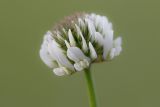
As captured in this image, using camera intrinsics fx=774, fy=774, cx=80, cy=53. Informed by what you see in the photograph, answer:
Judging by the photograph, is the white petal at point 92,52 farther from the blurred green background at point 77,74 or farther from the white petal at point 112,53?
the blurred green background at point 77,74

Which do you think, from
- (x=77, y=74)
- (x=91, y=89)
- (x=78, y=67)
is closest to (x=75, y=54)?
(x=78, y=67)

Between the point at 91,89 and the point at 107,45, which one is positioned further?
the point at 107,45

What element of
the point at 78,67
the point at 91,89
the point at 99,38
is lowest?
the point at 91,89

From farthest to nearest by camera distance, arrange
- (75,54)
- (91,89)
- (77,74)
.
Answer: (77,74) < (75,54) < (91,89)

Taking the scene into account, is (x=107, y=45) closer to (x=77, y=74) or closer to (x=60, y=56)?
(x=60, y=56)

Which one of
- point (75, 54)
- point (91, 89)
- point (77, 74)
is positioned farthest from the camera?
point (77, 74)

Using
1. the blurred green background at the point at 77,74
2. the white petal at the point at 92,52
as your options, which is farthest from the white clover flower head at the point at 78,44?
the blurred green background at the point at 77,74
